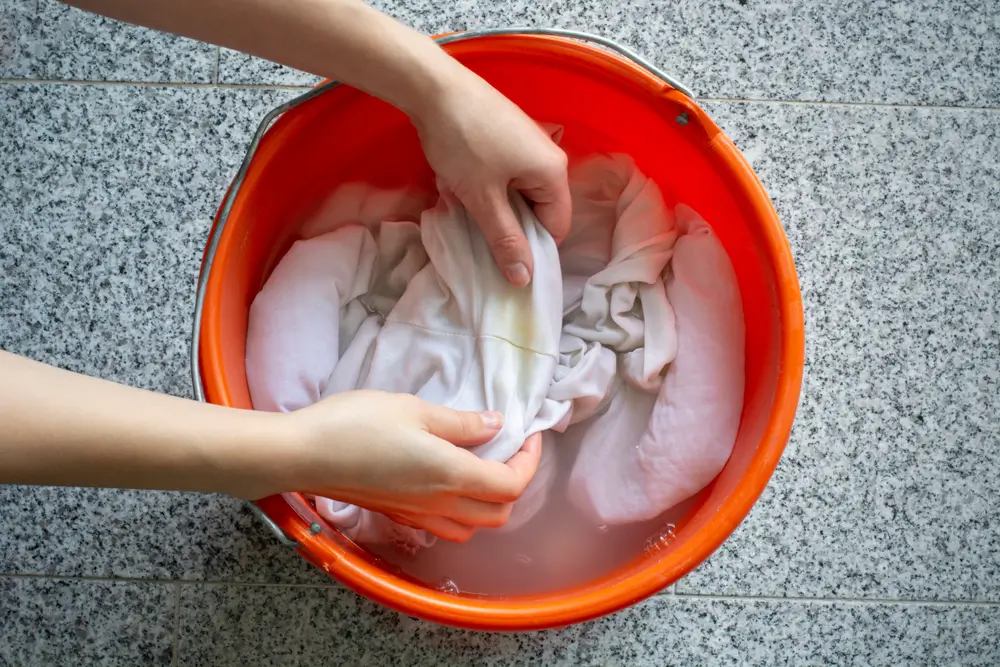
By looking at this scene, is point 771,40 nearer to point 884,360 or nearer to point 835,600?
point 884,360

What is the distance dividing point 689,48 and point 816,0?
154 mm

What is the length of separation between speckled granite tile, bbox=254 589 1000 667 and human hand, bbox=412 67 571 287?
38 centimetres

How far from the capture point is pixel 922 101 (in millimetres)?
862

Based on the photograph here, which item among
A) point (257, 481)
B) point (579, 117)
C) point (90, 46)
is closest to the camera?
point (257, 481)

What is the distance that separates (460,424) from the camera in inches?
24.2

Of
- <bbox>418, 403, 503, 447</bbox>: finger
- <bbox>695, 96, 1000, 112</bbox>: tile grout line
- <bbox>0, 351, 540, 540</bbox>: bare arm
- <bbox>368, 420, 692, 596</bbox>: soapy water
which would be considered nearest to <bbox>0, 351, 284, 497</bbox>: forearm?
<bbox>0, 351, 540, 540</bbox>: bare arm

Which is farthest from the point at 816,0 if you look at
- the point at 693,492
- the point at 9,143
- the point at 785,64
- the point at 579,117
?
the point at 9,143

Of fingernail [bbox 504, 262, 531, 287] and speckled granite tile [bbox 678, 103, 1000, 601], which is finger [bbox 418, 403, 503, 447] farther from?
speckled granite tile [bbox 678, 103, 1000, 601]

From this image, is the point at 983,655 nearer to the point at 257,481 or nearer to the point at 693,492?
the point at 693,492

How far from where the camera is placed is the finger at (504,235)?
2.18 ft

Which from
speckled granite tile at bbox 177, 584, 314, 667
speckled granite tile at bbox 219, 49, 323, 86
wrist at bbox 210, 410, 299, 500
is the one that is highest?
speckled granite tile at bbox 219, 49, 323, 86

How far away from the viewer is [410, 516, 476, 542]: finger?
60 cm

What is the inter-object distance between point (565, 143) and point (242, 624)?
1.96 feet

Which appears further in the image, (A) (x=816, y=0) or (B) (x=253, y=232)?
(A) (x=816, y=0)
